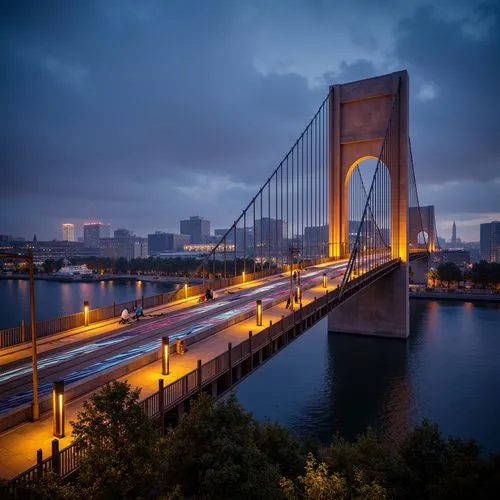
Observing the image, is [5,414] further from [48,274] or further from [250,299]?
[48,274]

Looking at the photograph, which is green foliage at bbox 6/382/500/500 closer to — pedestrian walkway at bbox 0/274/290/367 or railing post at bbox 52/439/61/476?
railing post at bbox 52/439/61/476

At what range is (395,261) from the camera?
38.7 m

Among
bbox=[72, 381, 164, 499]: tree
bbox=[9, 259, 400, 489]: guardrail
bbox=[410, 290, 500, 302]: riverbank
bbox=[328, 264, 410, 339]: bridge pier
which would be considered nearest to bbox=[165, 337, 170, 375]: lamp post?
bbox=[9, 259, 400, 489]: guardrail

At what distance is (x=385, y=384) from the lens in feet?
90.9

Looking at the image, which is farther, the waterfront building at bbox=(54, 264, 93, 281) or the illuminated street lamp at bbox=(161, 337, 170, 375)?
the waterfront building at bbox=(54, 264, 93, 281)

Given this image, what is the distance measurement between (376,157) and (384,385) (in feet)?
82.0

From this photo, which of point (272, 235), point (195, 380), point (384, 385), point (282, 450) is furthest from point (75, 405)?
point (272, 235)

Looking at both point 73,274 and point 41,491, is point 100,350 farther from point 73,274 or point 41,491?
point 73,274

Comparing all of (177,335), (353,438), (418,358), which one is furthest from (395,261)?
(177,335)

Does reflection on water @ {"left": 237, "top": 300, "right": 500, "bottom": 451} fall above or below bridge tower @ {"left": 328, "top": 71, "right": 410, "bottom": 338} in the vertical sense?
below

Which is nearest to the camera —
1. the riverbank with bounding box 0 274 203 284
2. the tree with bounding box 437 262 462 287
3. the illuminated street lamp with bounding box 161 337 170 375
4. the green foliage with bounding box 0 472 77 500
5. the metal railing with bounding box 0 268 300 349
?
the green foliage with bounding box 0 472 77 500

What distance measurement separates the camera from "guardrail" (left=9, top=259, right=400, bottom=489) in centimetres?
719

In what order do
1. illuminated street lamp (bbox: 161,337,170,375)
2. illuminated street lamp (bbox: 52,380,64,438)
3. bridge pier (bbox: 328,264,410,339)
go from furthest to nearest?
bridge pier (bbox: 328,264,410,339)
illuminated street lamp (bbox: 161,337,170,375)
illuminated street lamp (bbox: 52,380,64,438)

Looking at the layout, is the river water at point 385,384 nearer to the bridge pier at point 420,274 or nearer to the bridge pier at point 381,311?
the bridge pier at point 381,311
